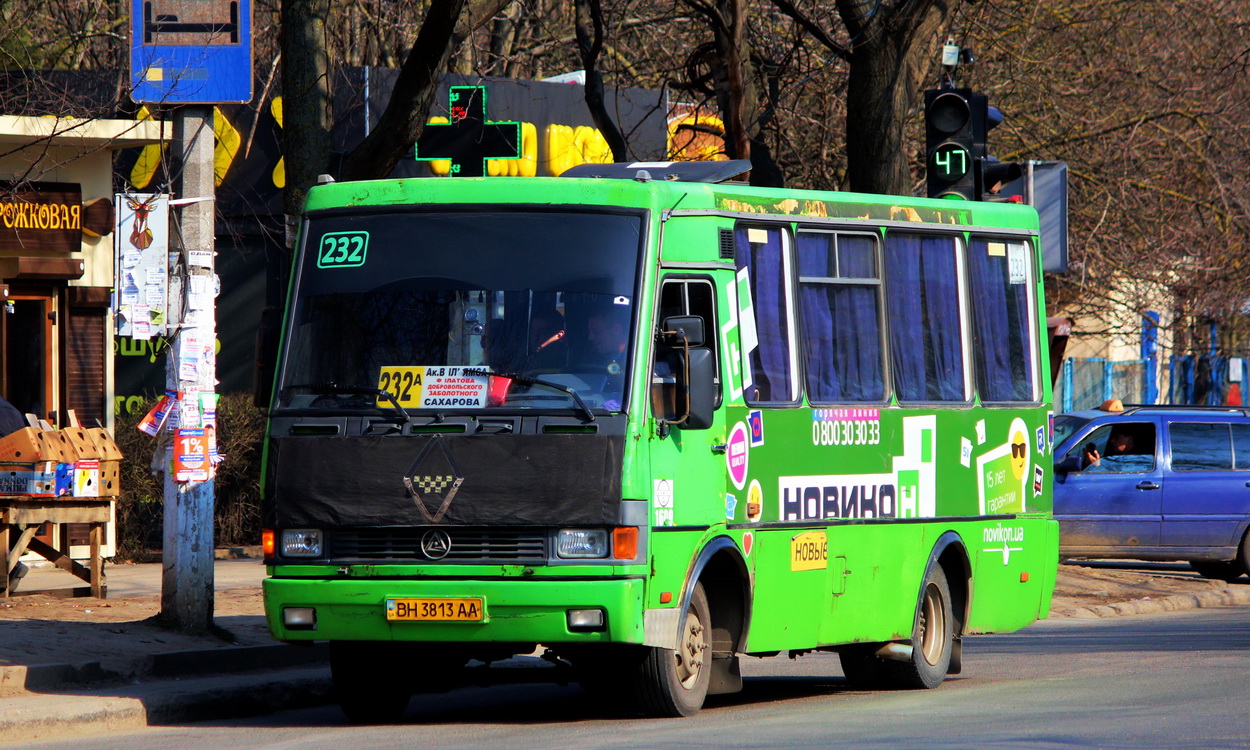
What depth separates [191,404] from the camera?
11461 millimetres

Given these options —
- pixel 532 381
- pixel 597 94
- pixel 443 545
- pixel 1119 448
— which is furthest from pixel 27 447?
pixel 1119 448

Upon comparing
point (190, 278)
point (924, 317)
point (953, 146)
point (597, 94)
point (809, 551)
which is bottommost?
point (809, 551)

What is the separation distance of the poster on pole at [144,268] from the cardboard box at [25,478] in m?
2.06

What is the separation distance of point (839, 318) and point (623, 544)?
8.22ft

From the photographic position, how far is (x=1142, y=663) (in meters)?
12.6

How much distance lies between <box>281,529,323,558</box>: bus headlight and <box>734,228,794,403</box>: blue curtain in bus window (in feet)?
7.89

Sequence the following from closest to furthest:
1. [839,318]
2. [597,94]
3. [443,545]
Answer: [443,545] < [839,318] < [597,94]

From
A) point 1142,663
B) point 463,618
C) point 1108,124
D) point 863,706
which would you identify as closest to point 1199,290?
point 1108,124

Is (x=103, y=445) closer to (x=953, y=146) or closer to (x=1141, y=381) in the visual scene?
(x=953, y=146)

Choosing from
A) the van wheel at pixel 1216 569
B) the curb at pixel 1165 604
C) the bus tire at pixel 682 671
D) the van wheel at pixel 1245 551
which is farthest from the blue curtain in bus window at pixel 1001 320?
the van wheel at pixel 1216 569

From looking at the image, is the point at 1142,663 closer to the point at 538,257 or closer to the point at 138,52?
the point at 538,257

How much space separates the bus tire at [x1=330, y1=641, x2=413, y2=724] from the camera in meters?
9.69

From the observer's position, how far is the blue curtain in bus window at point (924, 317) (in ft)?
36.5

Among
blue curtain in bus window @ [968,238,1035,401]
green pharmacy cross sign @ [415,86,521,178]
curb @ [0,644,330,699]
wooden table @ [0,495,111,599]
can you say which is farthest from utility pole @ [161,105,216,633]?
green pharmacy cross sign @ [415,86,521,178]
